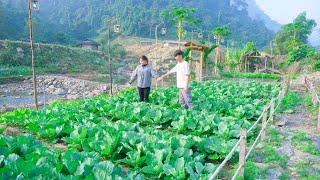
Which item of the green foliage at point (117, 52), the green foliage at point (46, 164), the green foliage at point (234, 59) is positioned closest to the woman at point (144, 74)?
the green foliage at point (46, 164)

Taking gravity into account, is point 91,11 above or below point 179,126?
above

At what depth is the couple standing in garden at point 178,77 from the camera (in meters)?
8.61

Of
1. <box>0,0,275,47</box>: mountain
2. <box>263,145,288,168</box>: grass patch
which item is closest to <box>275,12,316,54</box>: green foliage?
<box>0,0,275,47</box>: mountain

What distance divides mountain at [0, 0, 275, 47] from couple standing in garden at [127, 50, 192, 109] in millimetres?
35523

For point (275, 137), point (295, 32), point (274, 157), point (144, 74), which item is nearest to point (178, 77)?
point (144, 74)

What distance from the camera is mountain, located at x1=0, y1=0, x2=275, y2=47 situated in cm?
4912

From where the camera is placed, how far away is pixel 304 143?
22.5ft

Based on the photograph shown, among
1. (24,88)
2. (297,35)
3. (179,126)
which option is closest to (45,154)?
(179,126)

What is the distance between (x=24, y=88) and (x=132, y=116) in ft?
63.4

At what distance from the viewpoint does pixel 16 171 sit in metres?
3.86

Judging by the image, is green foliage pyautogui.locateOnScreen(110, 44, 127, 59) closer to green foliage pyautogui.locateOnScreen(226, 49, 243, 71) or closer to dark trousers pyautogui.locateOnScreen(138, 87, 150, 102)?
green foliage pyautogui.locateOnScreen(226, 49, 243, 71)

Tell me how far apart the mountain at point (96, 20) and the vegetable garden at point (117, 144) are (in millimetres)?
37023

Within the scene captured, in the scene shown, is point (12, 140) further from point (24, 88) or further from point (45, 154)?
point (24, 88)

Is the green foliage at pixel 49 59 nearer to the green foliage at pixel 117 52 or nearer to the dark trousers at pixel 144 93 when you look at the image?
the green foliage at pixel 117 52
